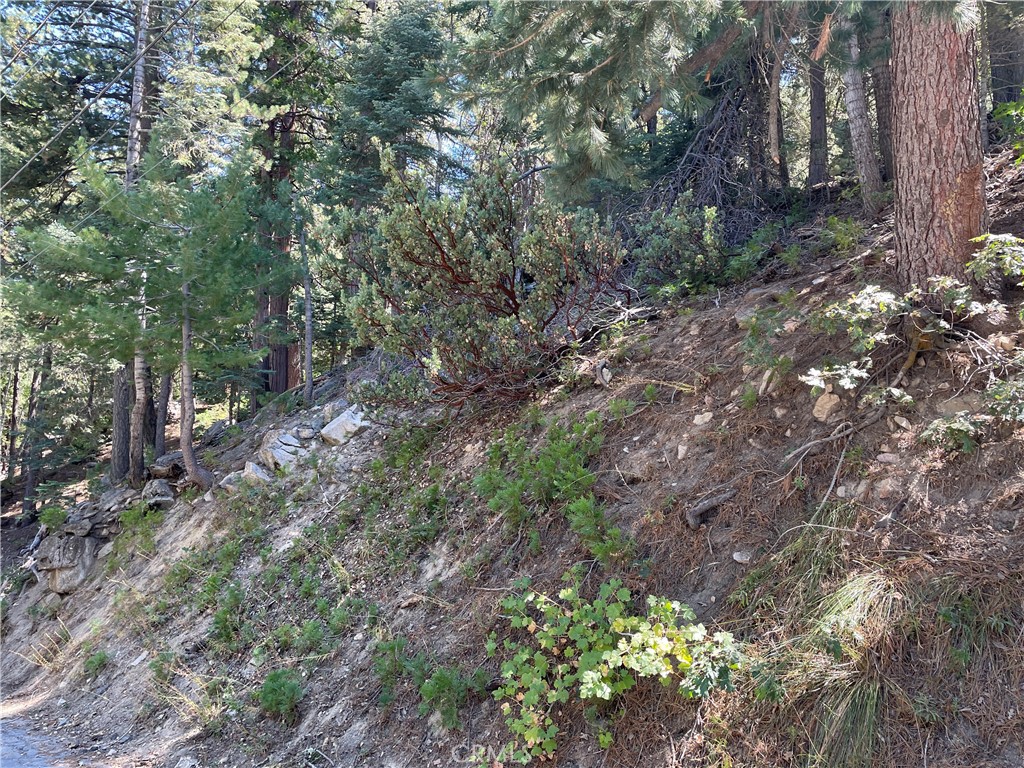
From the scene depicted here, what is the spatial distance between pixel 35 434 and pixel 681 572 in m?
17.4

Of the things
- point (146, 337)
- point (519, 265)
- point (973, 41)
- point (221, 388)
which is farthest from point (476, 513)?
point (221, 388)

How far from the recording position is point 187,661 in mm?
6434

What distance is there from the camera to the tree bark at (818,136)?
940 cm

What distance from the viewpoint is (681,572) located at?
3904 mm

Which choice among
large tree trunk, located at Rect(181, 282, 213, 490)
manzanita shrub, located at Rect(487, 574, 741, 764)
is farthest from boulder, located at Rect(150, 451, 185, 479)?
manzanita shrub, located at Rect(487, 574, 741, 764)

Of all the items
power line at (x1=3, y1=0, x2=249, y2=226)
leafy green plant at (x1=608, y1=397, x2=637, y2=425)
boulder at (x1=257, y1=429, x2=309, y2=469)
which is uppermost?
power line at (x1=3, y1=0, x2=249, y2=226)

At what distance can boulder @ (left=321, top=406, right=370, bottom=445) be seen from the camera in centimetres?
892

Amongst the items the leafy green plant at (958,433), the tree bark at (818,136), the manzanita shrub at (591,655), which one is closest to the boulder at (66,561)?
Result: the manzanita shrub at (591,655)

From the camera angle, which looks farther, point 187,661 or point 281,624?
point 187,661

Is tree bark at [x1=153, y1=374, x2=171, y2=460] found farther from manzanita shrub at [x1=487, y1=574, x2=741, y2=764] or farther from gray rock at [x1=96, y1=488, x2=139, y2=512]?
manzanita shrub at [x1=487, y1=574, x2=741, y2=764]

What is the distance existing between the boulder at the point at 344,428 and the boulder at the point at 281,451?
477 mm

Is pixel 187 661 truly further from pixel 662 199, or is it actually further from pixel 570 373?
pixel 662 199

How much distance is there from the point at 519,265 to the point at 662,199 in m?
3.11

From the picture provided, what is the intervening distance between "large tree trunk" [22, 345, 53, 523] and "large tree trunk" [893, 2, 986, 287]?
1715cm
